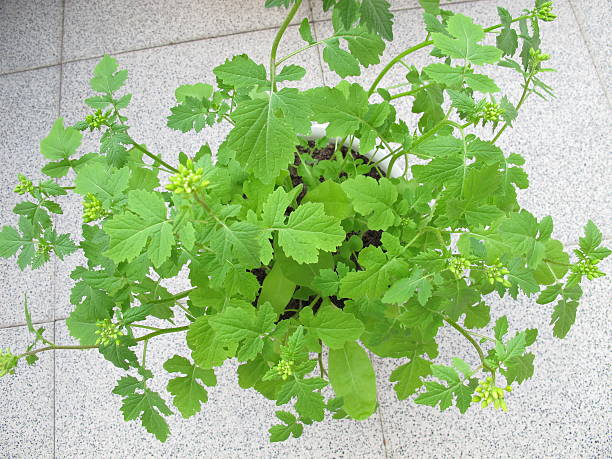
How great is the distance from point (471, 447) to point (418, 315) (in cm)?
50

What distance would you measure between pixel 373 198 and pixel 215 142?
26.2 inches

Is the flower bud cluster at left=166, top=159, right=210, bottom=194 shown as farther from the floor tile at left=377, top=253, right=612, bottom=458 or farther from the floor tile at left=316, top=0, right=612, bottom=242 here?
the floor tile at left=316, top=0, right=612, bottom=242

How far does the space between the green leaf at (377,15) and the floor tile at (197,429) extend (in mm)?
753

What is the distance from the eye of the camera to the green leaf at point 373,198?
670mm

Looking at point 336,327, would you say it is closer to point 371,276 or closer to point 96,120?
point 371,276

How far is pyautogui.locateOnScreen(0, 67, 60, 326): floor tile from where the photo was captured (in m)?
1.16

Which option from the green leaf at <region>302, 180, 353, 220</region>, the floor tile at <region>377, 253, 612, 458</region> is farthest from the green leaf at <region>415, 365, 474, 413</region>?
the floor tile at <region>377, 253, 612, 458</region>

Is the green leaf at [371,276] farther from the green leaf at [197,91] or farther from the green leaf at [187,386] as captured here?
the green leaf at [197,91]

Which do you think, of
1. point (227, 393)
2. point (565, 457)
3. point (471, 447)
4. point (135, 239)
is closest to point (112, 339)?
point (135, 239)

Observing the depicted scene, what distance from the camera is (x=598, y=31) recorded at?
1.30m

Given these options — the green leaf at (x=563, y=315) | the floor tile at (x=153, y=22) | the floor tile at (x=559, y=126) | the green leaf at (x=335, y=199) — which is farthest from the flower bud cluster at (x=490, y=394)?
the floor tile at (x=153, y=22)

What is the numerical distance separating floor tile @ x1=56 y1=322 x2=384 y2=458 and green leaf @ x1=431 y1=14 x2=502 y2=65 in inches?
28.2

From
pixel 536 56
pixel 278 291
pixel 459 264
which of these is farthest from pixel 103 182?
pixel 536 56

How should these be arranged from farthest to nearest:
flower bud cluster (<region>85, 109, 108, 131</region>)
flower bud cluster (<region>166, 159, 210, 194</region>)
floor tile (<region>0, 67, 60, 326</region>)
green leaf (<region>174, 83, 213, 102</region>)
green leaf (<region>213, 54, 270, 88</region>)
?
floor tile (<region>0, 67, 60, 326</region>)
green leaf (<region>174, 83, 213, 102</region>)
flower bud cluster (<region>85, 109, 108, 131</region>)
green leaf (<region>213, 54, 270, 88</region>)
flower bud cluster (<region>166, 159, 210, 194</region>)
